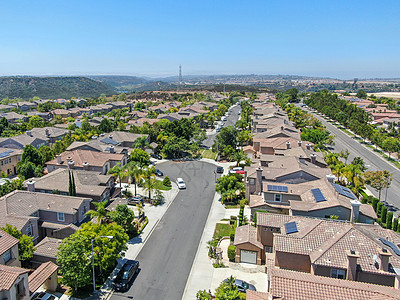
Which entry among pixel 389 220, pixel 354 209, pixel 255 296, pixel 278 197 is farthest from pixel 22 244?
pixel 389 220

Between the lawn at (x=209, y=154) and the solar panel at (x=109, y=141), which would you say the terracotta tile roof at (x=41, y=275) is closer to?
the solar panel at (x=109, y=141)

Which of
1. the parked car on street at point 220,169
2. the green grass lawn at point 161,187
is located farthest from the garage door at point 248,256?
the parked car on street at point 220,169

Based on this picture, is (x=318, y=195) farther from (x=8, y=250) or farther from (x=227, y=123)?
(x=227, y=123)

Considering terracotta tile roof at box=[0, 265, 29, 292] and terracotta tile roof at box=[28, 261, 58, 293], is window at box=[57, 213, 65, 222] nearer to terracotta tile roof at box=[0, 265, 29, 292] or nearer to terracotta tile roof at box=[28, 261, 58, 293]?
terracotta tile roof at box=[28, 261, 58, 293]

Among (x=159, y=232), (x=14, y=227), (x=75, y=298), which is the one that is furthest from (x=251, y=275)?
(x=14, y=227)

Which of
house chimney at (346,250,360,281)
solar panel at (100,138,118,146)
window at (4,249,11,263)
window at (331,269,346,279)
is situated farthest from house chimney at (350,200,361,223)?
solar panel at (100,138,118,146)
